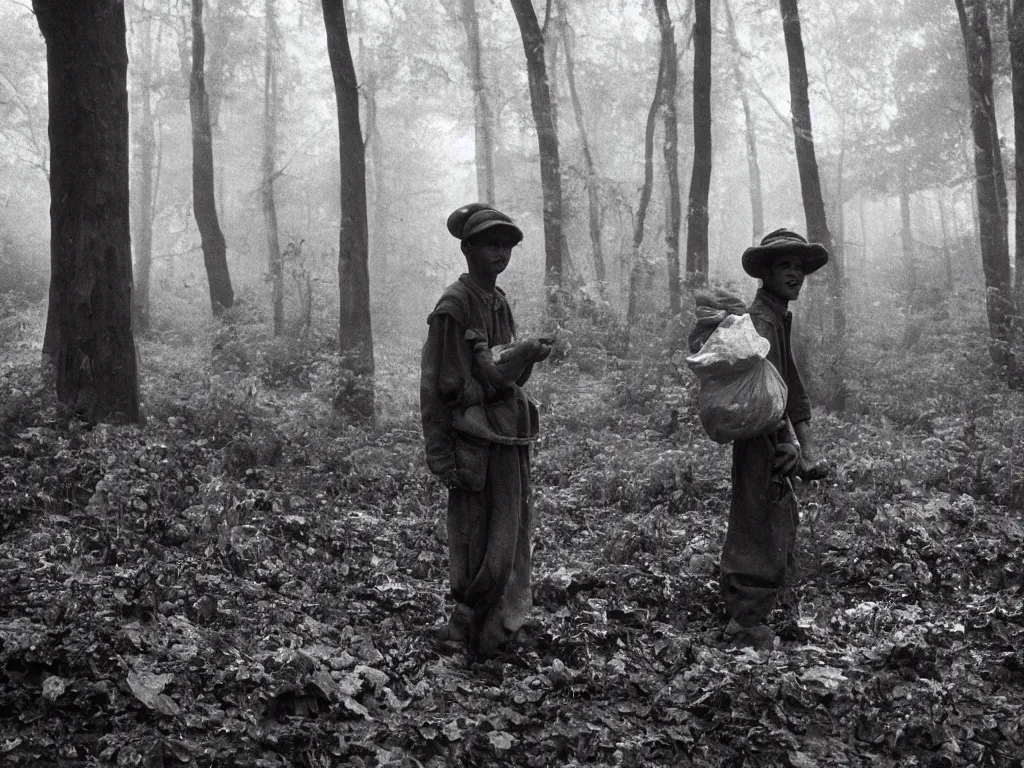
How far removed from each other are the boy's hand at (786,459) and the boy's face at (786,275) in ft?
2.92

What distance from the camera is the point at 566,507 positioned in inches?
330

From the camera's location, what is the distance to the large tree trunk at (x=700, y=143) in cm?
1692

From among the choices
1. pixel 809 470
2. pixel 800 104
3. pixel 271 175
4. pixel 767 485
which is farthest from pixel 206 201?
pixel 809 470

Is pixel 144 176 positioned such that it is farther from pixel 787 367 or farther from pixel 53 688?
pixel 53 688

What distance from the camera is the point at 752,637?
16.7ft

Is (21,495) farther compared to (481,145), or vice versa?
(481,145)

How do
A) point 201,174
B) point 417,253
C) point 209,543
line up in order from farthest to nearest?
point 417,253 → point 201,174 → point 209,543

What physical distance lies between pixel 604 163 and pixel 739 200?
75.0 feet

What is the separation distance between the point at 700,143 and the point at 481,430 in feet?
45.2

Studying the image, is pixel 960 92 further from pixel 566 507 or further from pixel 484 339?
pixel 484 339

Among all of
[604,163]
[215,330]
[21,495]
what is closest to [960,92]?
[604,163]

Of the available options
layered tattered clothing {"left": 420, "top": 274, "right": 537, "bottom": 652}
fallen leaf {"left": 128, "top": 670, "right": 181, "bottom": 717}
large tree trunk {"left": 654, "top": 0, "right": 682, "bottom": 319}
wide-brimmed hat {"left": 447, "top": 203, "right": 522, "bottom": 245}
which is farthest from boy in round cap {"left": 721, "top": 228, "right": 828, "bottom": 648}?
large tree trunk {"left": 654, "top": 0, "right": 682, "bottom": 319}

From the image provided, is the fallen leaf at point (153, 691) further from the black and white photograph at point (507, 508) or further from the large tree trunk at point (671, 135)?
the large tree trunk at point (671, 135)

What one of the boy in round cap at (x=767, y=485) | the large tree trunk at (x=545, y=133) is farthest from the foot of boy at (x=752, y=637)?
the large tree trunk at (x=545, y=133)
